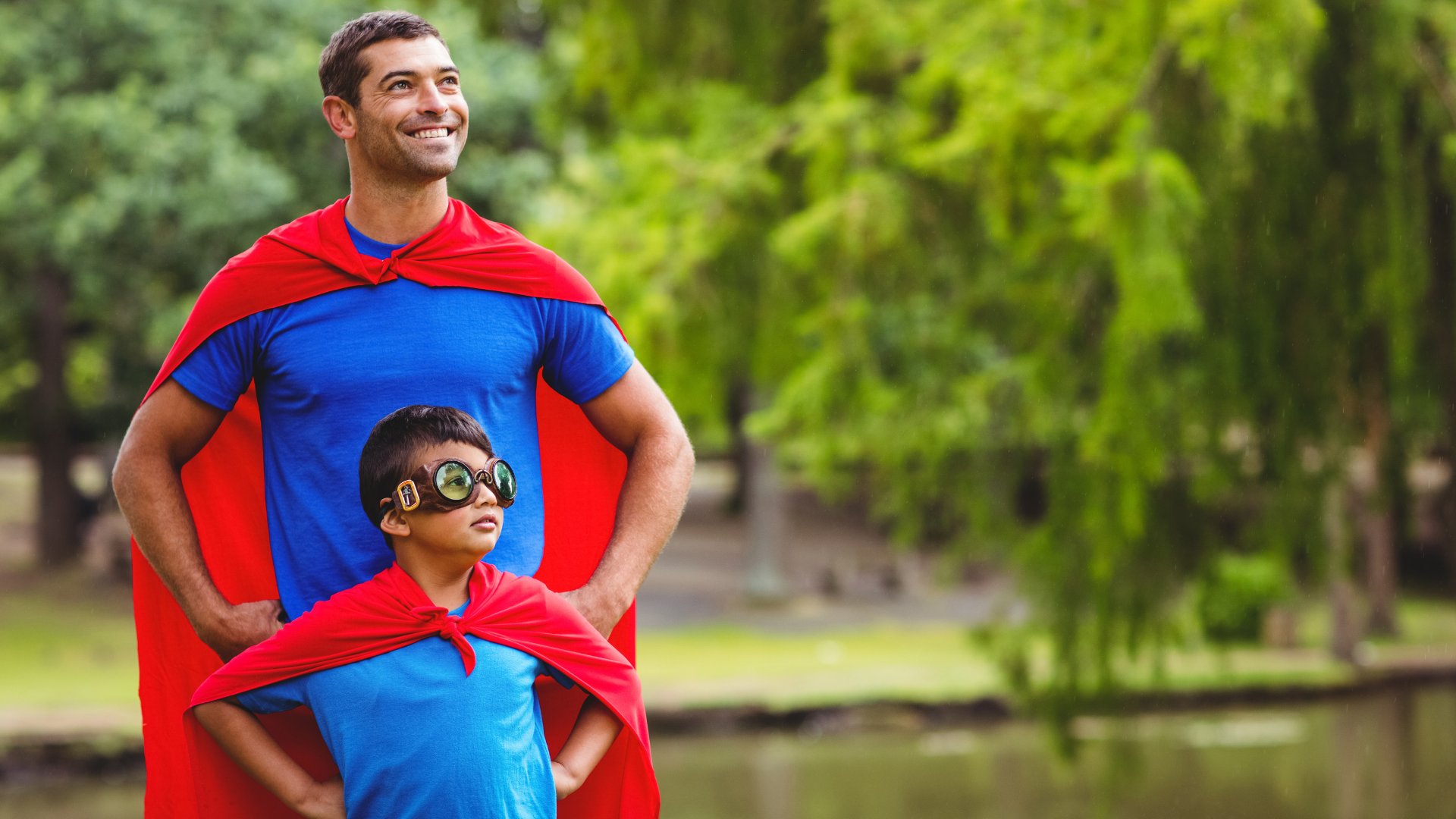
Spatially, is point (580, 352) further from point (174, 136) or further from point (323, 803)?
point (174, 136)

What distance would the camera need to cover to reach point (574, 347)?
234 centimetres

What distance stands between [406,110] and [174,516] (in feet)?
2.07

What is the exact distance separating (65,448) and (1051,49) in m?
18.3

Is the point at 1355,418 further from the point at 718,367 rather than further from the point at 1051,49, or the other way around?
the point at 718,367

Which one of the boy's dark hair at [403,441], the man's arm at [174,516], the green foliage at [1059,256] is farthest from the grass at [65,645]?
the boy's dark hair at [403,441]

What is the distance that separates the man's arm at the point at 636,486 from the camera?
7.47 feet

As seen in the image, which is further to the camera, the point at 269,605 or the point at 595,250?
the point at 595,250

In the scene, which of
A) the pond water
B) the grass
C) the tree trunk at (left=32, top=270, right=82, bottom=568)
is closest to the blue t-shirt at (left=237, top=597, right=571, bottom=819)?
the pond water

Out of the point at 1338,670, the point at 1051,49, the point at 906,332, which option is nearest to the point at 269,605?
the point at 1051,49

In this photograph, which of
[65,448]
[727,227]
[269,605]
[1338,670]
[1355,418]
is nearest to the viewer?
[269,605]

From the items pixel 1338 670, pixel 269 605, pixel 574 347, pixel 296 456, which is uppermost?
pixel 574 347

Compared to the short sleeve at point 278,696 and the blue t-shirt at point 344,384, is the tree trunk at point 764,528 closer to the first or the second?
the blue t-shirt at point 344,384

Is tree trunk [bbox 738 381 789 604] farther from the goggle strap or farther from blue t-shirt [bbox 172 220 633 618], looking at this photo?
the goggle strap

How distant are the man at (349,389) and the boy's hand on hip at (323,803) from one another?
109 mm
